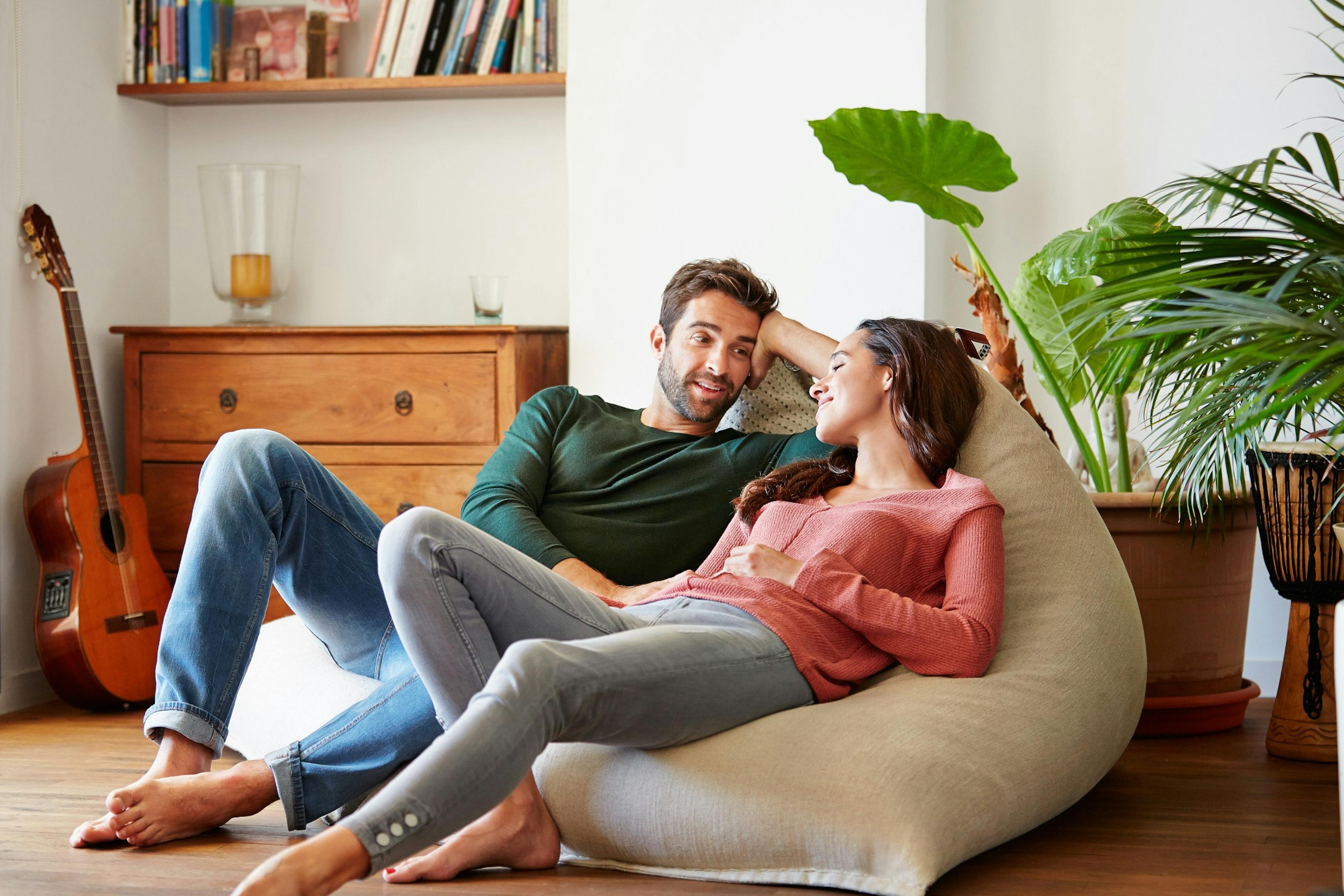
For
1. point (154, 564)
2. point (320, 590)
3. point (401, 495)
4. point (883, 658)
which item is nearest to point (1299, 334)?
point (883, 658)

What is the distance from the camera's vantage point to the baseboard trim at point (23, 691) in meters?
3.21

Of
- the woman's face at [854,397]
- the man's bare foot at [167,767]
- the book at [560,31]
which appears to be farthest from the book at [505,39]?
the man's bare foot at [167,767]

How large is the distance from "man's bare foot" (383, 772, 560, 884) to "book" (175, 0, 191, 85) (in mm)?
2647

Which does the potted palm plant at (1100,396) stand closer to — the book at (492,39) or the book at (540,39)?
the book at (540,39)

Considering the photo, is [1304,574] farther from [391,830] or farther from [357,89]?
[357,89]

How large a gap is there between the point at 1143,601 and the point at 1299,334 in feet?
3.86

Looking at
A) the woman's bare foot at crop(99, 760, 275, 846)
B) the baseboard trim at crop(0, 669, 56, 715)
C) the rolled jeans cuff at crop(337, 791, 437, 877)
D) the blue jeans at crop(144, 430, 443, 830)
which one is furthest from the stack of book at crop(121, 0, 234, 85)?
the rolled jeans cuff at crop(337, 791, 437, 877)

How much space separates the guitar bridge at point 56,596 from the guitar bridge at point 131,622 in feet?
0.32

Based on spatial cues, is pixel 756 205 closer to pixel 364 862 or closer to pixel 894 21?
pixel 894 21

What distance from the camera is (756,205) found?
330 centimetres

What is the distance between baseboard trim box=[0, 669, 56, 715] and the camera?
3.21m

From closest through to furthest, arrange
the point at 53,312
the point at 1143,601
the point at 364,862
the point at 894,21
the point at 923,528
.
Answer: the point at 364,862 < the point at 923,528 < the point at 1143,601 < the point at 894,21 < the point at 53,312

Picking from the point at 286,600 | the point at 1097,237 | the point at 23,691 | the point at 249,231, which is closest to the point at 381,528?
the point at 286,600

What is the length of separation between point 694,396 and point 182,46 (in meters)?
2.04
